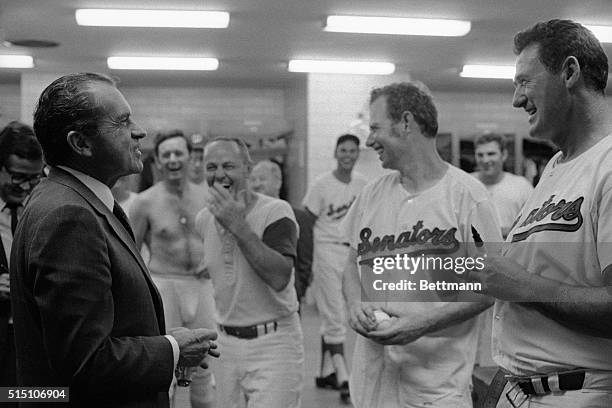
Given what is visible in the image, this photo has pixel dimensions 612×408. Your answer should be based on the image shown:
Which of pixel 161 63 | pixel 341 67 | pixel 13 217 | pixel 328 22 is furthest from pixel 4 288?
pixel 341 67

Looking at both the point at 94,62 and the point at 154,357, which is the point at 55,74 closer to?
the point at 94,62

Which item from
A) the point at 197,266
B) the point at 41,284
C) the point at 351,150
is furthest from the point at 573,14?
the point at 41,284

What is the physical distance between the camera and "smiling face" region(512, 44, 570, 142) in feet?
5.58

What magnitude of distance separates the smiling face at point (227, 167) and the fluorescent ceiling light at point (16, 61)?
6.90 meters

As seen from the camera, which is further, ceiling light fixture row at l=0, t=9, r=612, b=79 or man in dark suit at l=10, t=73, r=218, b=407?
ceiling light fixture row at l=0, t=9, r=612, b=79

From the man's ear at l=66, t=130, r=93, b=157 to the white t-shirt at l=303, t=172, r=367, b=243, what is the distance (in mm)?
4681

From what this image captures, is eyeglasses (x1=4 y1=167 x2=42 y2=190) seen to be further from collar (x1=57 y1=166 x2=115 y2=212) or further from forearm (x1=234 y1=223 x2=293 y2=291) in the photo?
collar (x1=57 y1=166 x2=115 y2=212)

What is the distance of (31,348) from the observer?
1.59 m

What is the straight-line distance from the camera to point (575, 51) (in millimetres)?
1700

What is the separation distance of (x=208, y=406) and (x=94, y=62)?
265 inches

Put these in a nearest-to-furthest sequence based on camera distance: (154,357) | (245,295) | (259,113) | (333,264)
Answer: (154,357) → (245,295) → (333,264) → (259,113)

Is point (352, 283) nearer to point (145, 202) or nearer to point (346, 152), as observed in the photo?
point (145, 202)

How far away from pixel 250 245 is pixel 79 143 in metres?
1.32

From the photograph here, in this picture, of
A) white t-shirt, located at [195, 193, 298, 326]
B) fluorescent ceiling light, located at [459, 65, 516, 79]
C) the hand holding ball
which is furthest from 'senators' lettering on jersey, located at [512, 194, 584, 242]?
fluorescent ceiling light, located at [459, 65, 516, 79]
